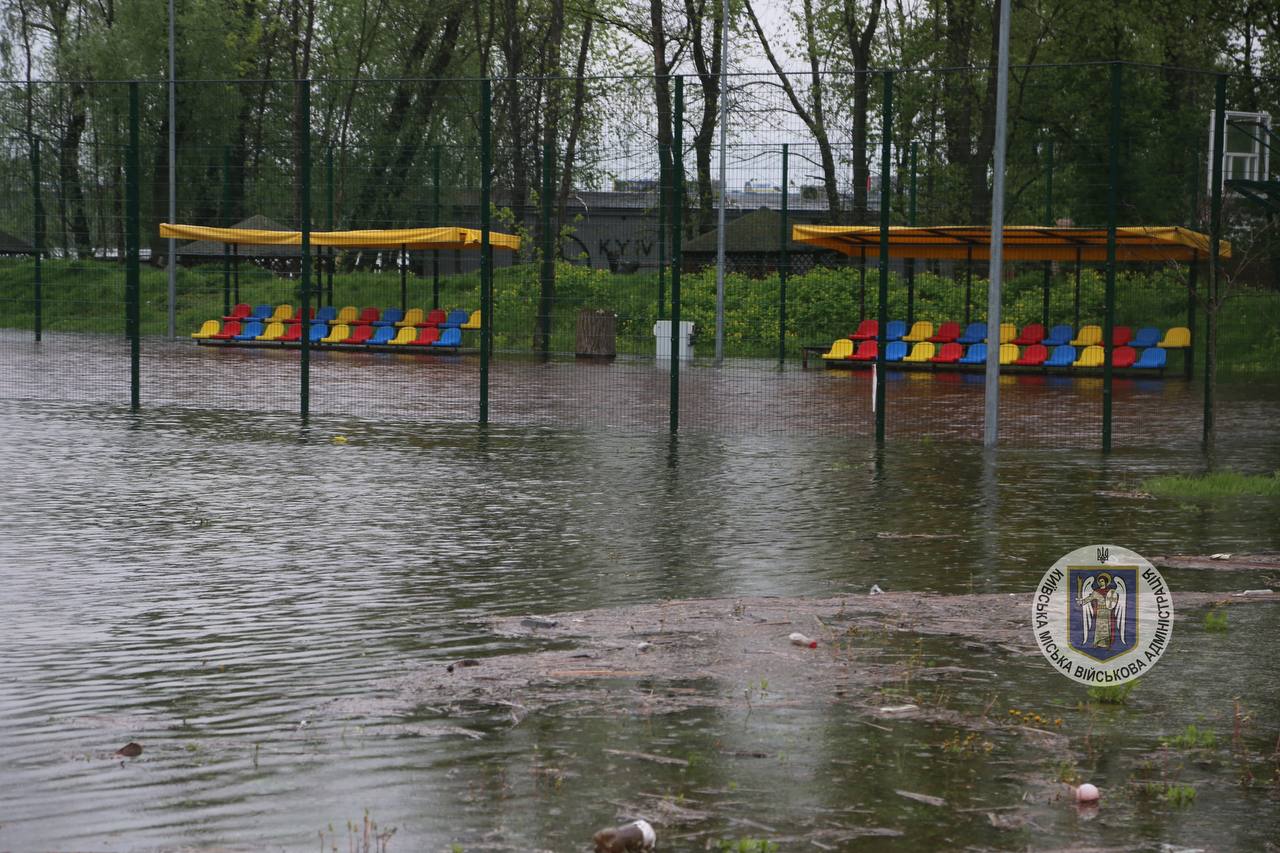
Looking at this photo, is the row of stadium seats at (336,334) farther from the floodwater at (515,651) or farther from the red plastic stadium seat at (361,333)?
the floodwater at (515,651)

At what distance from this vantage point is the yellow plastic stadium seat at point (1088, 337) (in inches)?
1323

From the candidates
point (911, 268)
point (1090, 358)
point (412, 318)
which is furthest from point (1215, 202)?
point (412, 318)

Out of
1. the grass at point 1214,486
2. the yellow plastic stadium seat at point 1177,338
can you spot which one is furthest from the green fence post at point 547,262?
the yellow plastic stadium seat at point 1177,338

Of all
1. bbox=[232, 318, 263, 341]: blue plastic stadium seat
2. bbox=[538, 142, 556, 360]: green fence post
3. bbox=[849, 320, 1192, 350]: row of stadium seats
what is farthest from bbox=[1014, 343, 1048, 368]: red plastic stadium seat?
bbox=[232, 318, 263, 341]: blue plastic stadium seat

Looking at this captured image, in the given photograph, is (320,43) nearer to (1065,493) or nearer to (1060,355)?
(1060,355)

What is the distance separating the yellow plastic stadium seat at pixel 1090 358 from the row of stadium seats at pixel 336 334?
42.9 ft

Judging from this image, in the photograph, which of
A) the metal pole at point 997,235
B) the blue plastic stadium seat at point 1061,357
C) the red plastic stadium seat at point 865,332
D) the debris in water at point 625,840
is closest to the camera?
the debris in water at point 625,840

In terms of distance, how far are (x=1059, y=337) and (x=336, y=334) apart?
16560 millimetres

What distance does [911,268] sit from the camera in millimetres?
35469

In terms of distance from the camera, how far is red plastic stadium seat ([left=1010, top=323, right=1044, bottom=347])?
34250 millimetres

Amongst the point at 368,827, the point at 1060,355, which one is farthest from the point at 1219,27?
the point at 368,827

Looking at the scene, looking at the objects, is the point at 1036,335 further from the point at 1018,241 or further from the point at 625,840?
the point at 625,840

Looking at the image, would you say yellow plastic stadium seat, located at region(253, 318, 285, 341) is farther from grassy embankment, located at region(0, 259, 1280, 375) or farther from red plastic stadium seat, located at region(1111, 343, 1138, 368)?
red plastic stadium seat, located at region(1111, 343, 1138, 368)

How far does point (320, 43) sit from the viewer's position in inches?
2172
